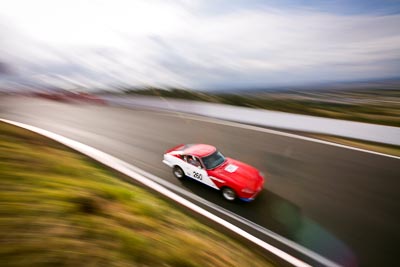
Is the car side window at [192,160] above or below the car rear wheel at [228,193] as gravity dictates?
above

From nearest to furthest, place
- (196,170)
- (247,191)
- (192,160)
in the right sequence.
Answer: (247,191) < (196,170) < (192,160)

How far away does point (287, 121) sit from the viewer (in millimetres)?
13227

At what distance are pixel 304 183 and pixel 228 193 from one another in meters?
2.74

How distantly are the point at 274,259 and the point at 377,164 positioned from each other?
6726 mm

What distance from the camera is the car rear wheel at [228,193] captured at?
5.74 m

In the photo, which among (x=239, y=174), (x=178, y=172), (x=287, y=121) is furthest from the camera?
(x=287, y=121)

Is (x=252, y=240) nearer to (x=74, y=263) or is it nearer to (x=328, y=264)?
(x=328, y=264)

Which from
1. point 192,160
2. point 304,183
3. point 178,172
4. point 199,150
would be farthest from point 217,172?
point 304,183

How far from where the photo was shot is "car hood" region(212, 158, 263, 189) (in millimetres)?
5840

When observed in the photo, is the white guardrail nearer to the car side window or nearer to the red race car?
the red race car

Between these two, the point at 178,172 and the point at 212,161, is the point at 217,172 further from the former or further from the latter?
the point at 178,172

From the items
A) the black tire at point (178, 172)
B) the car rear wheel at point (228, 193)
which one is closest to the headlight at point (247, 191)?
the car rear wheel at point (228, 193)

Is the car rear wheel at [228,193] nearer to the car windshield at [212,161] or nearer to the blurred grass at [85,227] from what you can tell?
the car windshield at [212,161]

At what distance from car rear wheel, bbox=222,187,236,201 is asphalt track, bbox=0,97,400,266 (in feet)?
0.57
